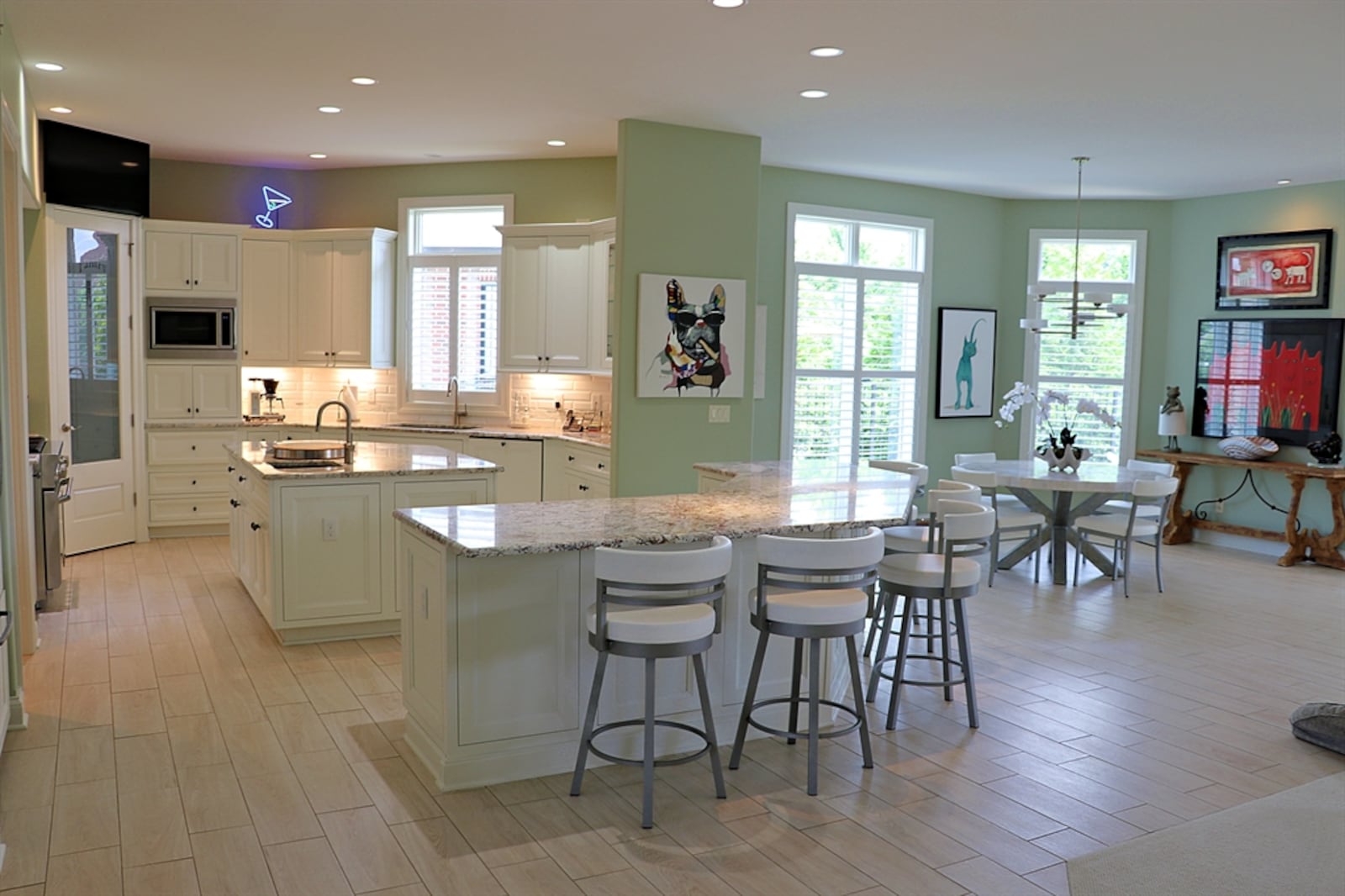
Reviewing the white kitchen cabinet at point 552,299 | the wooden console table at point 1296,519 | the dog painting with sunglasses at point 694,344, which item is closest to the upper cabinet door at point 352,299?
the white kitchen cabinet at point 552,299

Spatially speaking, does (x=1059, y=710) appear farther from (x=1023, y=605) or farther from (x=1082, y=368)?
(x=1082, y=368)

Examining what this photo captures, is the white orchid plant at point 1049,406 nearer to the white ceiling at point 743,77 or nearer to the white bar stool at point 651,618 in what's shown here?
the white ceiling at point 743,77

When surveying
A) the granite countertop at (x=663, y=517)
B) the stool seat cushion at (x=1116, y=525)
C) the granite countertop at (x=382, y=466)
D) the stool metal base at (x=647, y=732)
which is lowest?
the stool metal base at (x=647, y=732)

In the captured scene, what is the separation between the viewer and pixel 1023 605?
6758mm

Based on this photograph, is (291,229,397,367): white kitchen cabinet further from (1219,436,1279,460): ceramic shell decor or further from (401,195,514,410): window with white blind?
(1219,436,1279,460): ceramic shell decor

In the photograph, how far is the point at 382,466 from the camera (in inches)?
216

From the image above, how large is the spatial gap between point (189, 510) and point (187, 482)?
0.22 meters

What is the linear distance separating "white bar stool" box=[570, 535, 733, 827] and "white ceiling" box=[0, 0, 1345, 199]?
2.41m

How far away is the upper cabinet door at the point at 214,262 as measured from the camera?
27.2ft

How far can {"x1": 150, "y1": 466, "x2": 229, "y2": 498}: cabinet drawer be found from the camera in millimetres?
8141

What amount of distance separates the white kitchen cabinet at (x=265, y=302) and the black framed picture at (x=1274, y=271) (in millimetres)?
7861

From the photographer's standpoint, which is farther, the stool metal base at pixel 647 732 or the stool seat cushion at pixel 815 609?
the stool seat cushion at pixel 815 609

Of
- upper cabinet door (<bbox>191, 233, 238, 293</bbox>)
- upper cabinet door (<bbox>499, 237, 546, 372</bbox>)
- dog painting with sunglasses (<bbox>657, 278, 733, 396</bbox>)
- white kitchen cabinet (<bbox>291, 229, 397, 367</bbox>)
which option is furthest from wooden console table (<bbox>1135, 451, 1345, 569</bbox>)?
upper cabinet door (<bbox>191, 233, 238, 293</bbox>)

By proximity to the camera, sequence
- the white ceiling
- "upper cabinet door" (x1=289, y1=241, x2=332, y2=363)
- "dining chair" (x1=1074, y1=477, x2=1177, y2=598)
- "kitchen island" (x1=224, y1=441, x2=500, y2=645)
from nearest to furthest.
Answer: the white ceiling → "kitchen island" (x1=224, y1=441, x2=500, y2=645) → "dining chair" (x1=1074, y1=477, x2=1177, y2=598) → "upper cabinet door" (x1=289, y1=241, x2=332, y2=363)
